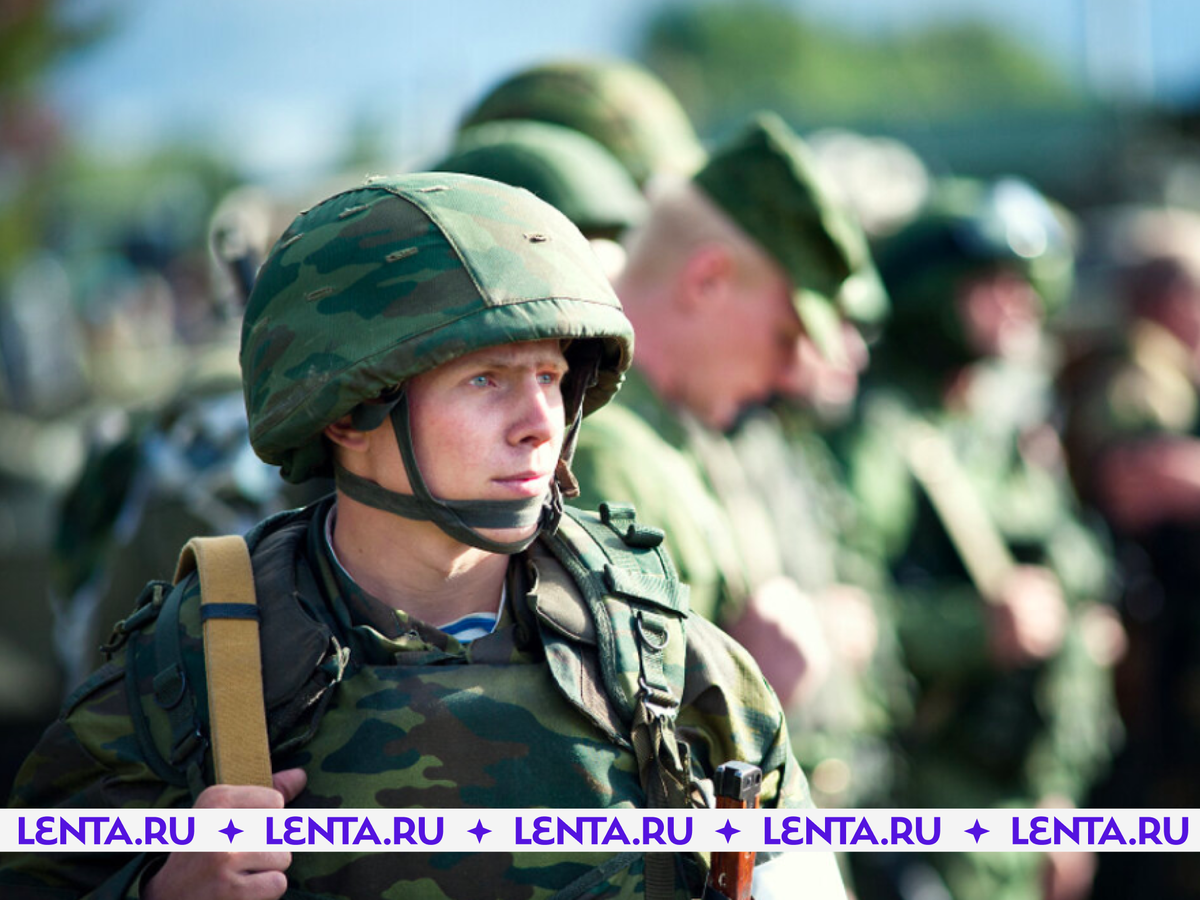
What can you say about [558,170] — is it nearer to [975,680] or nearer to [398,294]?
[398,294]

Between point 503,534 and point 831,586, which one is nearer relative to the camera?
point 503,534

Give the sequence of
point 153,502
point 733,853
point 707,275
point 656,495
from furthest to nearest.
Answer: point 153,502 < point 707,275 < point 656,495 < point 733,853

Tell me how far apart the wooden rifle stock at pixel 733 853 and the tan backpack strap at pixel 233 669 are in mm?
617

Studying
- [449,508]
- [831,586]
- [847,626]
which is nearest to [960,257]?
[831,586]

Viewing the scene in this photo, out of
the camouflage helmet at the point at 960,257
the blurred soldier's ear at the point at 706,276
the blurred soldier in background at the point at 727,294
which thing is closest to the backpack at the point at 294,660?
the blurred soldier in background at the point at 727,294

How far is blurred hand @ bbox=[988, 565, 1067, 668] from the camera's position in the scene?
19.2 feet

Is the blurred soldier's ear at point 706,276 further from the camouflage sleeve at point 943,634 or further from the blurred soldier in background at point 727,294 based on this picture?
the camouflage sleeve at point 943,634

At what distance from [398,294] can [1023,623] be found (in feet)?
13.5

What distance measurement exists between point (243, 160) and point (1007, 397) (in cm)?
3866

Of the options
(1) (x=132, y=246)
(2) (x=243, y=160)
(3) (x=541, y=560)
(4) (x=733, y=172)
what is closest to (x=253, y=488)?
(4) (x=733, y=172)

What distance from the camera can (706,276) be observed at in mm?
3857

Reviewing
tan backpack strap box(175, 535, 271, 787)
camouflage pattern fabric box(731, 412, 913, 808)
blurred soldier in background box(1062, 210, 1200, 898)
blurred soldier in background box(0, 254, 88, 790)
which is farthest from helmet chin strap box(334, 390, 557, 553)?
blurred soldier in background box(1062, 210, 1200, 898)

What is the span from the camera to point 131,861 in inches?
86.7

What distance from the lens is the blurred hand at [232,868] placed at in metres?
2.09
